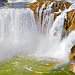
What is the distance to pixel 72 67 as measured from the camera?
19188 millimetres

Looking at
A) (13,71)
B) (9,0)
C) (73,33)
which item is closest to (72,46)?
(73,33)

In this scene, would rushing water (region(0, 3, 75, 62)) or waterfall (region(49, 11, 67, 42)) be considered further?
waterfall (region(49, 11, 67, 42))

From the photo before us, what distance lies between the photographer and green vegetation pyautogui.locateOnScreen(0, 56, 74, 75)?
18.6 metres

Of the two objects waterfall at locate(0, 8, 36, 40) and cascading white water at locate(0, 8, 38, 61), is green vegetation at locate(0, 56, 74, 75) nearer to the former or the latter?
cascading white water at locate(0, 8, 38, 61)

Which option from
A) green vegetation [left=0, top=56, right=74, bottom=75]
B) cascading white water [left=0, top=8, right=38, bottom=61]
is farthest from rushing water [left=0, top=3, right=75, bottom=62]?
green vegetation [left=0, top=56, right=74, bottom=75]

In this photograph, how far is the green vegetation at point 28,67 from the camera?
1859cm

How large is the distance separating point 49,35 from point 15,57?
595 cm

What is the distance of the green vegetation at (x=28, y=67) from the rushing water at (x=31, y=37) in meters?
1.62

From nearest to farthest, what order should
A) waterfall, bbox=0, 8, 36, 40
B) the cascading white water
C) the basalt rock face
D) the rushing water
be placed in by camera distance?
1. the rushing water
2. the basalt rock face
3. the cascading white water
4. waterfall, bbox=0, 8, 36, 40

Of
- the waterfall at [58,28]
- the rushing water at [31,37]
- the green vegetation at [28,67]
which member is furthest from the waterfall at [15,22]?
the green vegetation at [28,67]

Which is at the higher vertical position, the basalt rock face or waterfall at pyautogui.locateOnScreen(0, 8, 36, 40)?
the basalt rock face

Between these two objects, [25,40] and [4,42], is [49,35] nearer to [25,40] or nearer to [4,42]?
[25,40]

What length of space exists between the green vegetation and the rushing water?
1619mm

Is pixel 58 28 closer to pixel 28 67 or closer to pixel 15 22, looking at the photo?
pixel 15 22
